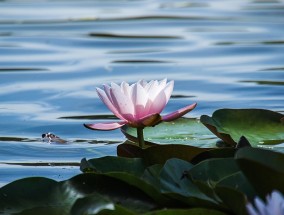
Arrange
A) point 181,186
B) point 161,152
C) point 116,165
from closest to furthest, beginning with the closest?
1. point 181,186
2. point 116,165
3. point 161,152

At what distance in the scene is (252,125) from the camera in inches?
127

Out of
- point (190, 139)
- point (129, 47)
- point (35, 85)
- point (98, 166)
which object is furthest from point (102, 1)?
point (98, 166)

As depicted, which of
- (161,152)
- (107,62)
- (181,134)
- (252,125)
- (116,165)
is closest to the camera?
(116,165)

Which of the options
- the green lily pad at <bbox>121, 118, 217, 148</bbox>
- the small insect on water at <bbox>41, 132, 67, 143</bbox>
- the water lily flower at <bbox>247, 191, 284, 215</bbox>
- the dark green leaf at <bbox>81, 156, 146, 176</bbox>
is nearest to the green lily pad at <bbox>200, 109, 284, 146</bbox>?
the green lily pad at <bbox>121, 118, 217, 148</bbox>

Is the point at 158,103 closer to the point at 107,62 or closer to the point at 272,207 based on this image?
the point at 272,207

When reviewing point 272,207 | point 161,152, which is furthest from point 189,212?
point 161,152

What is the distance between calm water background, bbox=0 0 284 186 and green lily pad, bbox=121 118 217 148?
16 cm

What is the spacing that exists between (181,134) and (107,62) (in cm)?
288

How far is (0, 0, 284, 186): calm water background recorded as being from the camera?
A: 3.84 metres

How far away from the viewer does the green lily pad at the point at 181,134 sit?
3.23 meters

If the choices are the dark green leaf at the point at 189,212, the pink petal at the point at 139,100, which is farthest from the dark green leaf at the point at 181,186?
the pink petal at the point at 139,100

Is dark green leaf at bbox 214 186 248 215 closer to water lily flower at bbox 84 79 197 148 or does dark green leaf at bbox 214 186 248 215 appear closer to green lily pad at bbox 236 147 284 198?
green lily pad at bbox 236 147 284 198

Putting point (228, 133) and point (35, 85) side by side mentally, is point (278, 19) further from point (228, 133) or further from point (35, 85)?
point (228, 133)

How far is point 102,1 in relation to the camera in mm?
9477
